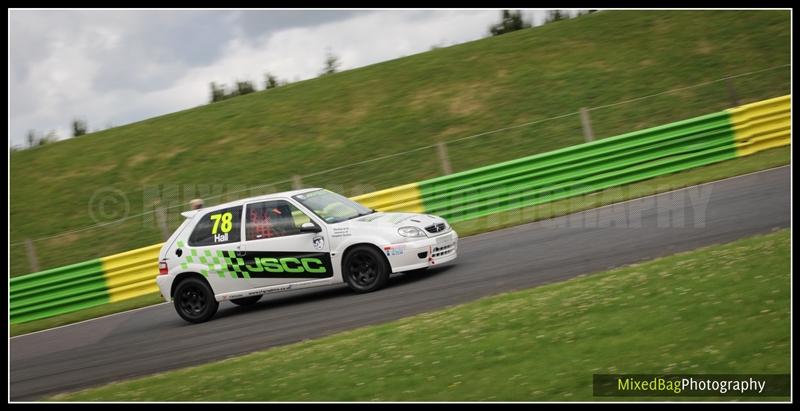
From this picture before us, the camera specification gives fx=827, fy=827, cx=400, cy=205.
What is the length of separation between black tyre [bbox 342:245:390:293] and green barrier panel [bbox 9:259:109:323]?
7683 mm

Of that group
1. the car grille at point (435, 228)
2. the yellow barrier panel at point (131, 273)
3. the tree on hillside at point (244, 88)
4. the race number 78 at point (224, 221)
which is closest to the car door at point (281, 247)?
the race number 78 at point (224, 221)

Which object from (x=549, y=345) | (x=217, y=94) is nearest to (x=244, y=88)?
(x=217, y=94)

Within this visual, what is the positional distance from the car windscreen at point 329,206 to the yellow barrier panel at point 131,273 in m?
5.90

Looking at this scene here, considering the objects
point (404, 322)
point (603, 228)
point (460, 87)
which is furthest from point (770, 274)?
point (460, 87)

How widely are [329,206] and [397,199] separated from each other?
5049mm

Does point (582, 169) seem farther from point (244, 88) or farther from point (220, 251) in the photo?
point (244, 88)

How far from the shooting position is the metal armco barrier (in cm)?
1666

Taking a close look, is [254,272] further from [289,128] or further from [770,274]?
[289,128]

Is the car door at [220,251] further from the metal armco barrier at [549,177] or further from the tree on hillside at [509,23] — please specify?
the tree on hillside at [509,23]

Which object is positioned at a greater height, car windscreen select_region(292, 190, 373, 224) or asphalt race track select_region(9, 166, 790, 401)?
car windscreen select_region(292, 190, 373, 224)

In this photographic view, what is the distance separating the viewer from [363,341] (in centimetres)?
838

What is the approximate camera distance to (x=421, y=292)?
34.7ft

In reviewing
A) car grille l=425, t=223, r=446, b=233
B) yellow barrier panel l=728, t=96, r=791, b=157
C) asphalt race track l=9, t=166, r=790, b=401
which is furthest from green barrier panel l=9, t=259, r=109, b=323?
yellow barrier panel l=728, t=96, r=791, b=157

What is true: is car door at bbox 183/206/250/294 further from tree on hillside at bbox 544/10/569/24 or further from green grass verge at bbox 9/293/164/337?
tree on hillside at bbox 544/10/569/24
